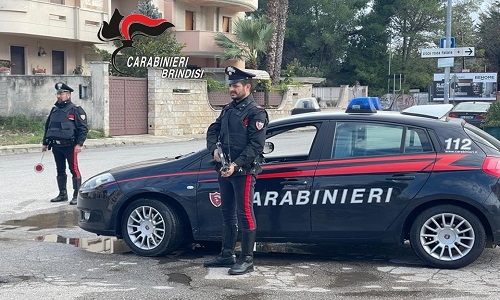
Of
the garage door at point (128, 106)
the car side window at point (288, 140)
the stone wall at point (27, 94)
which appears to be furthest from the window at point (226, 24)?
the car side window at point (288, 140)

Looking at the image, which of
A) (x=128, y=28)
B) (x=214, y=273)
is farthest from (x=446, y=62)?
(x=214, y=273)

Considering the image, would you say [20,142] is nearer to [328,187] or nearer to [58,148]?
[58,148]

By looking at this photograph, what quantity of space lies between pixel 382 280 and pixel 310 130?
5.32 feet

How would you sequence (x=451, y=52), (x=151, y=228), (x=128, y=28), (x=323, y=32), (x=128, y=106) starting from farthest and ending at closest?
(x=323, y=32) < (x=128, y=28) < (x=128, y=106) < (x=451, y=52) < (x=151, y=228)

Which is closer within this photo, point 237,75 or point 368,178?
point 237,75

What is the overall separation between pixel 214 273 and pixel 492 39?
166 ft

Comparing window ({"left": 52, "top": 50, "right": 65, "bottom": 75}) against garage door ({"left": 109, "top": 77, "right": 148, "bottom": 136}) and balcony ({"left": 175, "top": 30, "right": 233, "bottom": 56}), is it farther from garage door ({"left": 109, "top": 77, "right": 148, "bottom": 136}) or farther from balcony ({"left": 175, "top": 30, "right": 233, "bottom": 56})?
balcony ({"left": 175, "top": 30, "right": 233, "bottom": 56})

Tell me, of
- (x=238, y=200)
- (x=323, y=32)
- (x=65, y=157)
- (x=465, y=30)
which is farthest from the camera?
(x=465, y=30)

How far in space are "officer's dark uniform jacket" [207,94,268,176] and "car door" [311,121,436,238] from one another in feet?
2.41

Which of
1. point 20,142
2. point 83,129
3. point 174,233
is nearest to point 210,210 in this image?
point 174,233

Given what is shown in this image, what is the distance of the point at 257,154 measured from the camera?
238 inches

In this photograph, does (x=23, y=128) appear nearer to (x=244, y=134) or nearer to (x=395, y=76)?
(x=244, y=134)

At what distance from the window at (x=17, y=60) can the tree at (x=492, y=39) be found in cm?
3538

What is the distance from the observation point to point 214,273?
6.16m
